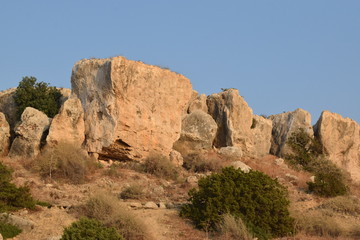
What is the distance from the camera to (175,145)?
A: 26688mm

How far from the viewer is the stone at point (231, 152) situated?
89.9ft

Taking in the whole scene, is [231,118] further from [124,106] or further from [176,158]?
[124,106]

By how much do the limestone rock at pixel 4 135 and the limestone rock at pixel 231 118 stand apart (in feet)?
36.0

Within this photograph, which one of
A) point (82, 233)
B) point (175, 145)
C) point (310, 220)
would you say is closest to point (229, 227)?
point (310, 220)

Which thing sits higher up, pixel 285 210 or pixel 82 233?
pixel 285 210

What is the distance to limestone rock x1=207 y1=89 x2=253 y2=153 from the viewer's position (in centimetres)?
2914

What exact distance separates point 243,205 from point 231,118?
1473 centimetres

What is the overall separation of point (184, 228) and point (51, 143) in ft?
30.7

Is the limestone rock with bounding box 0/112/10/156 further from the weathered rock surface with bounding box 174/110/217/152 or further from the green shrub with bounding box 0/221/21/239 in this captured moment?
the green shrub with bounding box 0/221/21/239

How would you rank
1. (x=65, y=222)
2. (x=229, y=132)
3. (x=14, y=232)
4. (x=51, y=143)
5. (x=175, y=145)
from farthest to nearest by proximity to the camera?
(x=229, y=132) → (x=175, y=145) → (x=51, y=143) → (x=65, y=222) → (x=14, y=232)

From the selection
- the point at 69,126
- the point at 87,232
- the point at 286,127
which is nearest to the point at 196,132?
the point at 69,126

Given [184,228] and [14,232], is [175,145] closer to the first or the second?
[184,228]

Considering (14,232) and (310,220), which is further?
(310,220)

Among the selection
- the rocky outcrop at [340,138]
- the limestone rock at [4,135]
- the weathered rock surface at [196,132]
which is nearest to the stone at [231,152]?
the weathered rock surface at [196,132]
